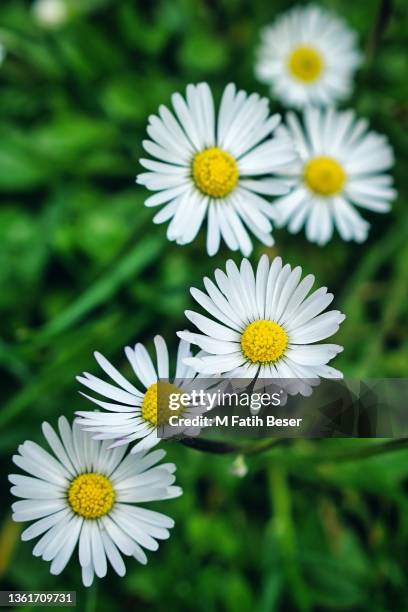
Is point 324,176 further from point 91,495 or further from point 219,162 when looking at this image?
point 91,495

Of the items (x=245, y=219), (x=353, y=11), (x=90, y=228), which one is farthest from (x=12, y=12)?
(x=245, y=219)

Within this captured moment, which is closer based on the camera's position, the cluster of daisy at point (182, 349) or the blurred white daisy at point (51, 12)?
the cluster of daisy at point (182, 349)

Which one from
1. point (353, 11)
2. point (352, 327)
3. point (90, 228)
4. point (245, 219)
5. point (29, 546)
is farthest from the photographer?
point (353, 11)

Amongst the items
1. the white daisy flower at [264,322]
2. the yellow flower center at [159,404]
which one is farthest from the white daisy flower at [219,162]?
the yellow flower center at [159,404]

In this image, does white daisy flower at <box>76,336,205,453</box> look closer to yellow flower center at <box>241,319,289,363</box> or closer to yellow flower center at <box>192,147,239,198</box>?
yellow flower center at <box>241,319,289,363</box>

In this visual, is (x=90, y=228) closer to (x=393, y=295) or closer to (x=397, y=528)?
(x=393, y=295)

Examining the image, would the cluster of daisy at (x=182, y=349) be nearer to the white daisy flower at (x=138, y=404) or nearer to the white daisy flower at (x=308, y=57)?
the white daisy flower at (x=138, y=404)
